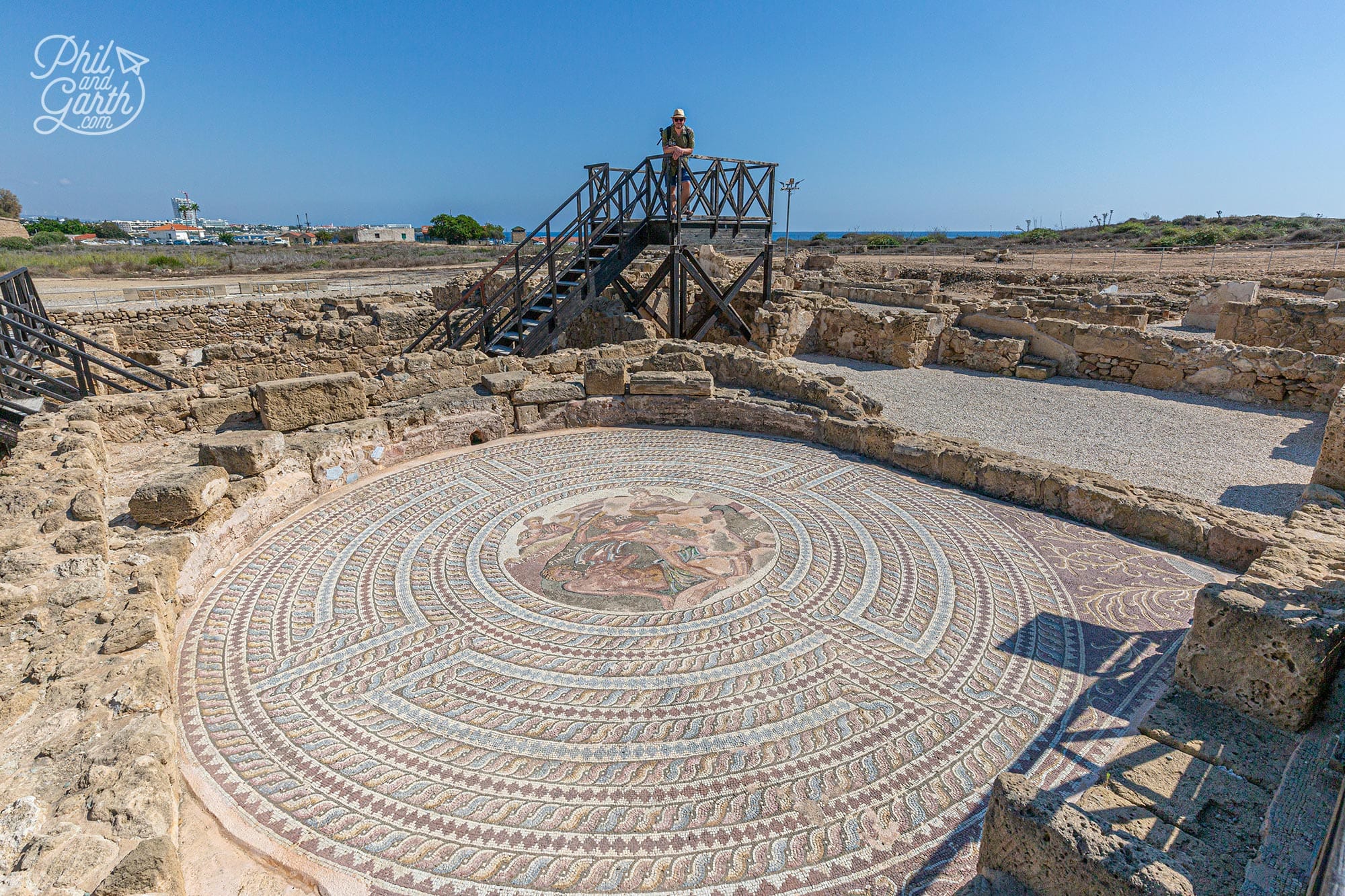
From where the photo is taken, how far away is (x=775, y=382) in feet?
28.6

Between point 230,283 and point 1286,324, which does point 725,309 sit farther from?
point 230,283

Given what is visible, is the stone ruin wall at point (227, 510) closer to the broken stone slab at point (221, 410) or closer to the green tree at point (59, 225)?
the broken stone slab at point (221, 410)

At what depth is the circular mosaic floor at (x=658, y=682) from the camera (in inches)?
107

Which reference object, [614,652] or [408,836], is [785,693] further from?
[408,836]

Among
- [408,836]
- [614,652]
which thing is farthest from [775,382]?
[408,836]

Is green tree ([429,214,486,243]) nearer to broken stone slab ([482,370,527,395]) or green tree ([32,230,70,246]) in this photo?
green tree ([32,230,70,246])

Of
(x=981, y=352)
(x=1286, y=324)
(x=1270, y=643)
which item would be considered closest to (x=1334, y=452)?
(x=1270, y=643)

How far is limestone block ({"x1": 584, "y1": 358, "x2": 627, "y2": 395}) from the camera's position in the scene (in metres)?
8.15

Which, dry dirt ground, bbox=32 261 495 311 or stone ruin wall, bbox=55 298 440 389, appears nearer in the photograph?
stone ruin wall, bbox=55 298 440 389

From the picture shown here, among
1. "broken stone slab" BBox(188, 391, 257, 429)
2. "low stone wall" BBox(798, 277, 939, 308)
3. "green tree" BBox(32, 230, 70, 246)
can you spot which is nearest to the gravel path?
"low stone wall" BBox(798, 277, 939, 308)

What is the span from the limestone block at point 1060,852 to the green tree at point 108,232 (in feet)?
271

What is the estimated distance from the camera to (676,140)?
1102 cm

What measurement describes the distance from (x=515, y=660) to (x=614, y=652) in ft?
1.95

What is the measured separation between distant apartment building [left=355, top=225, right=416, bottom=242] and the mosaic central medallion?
224 feet
